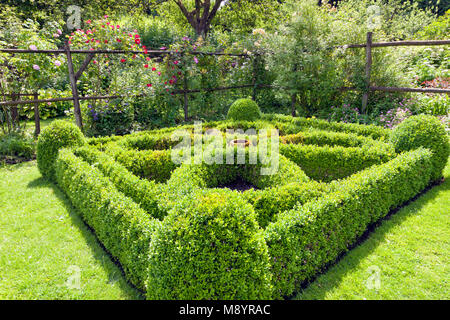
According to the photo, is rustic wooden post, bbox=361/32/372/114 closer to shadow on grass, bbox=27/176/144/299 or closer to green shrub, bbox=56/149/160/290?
green shrub, bbox=56/149/160/290

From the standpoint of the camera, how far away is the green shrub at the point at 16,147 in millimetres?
7402

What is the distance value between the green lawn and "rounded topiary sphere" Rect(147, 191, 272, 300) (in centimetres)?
78

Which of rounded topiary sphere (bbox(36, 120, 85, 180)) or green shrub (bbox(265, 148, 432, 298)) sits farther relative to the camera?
rounded topiary sphere (bbox(36, 120, 85, 180))

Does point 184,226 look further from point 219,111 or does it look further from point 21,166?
point 219,111

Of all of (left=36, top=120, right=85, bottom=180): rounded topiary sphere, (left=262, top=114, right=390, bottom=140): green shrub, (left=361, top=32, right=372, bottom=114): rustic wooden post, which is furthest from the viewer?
(left=361, top=32, right=372, bottom=114): rustic wooden post

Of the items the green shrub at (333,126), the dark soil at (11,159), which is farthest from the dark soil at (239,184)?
the dark soil at (11,159)

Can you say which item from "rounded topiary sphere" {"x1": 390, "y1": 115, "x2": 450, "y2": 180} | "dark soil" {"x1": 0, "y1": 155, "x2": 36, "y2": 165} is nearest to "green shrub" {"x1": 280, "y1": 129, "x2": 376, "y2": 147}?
"rounded topiary sphere" {"x1": 390, "y1": 115, "x2": 450, "y2": 180}

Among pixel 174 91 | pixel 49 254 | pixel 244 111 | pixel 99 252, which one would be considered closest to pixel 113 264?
pixel 99 252

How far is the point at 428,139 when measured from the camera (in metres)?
5.50

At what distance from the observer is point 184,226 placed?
101 inches

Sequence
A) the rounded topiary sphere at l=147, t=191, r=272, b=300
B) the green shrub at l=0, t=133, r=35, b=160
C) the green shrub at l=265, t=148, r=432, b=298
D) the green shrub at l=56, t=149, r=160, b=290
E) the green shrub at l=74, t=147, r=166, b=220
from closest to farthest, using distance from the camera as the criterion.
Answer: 1. the rounded topiary sphere at l=147, t=191, r=272, b=300
2. the green shrub at l=265, t=148, r=432, b=298
3. the green shrub at l=56, t=149, r=160, b=290
4. the green shrub at l=74, t=147, r=166, b=220
5. the green shrub at l=0, t=133, r=35, b=160

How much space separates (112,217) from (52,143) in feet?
10.9

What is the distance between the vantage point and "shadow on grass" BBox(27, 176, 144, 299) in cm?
322

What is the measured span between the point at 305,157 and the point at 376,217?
1.73 metres
